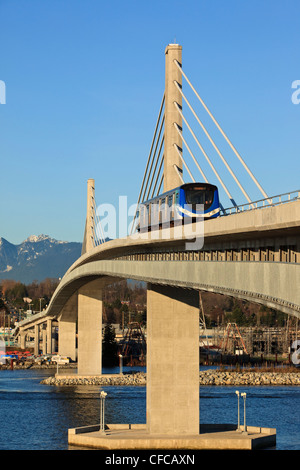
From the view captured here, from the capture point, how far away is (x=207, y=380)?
290ft

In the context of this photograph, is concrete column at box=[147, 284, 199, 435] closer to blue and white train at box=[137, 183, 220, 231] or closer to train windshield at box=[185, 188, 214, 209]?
blue and white train at box=[137, 183, 220, 231]

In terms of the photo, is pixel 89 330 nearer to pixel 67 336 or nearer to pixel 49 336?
pixel 67 336

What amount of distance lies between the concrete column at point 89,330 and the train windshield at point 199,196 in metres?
52.6

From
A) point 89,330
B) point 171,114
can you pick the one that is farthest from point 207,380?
point 171,114

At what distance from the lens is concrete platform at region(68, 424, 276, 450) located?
4331 centimetres

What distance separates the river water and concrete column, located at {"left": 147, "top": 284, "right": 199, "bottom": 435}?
16.7 feet

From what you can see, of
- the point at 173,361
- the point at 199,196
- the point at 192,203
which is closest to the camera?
the point at 192,203

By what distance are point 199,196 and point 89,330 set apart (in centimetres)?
5420

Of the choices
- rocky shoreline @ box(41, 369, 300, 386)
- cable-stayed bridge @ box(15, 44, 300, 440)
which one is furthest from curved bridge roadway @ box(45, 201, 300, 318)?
rocky shoreline @ box(41, 369, 300, 386)

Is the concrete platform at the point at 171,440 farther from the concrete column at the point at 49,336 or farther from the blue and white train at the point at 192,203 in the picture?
the concrete column at the point at 49,336

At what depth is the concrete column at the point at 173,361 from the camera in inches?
1810
